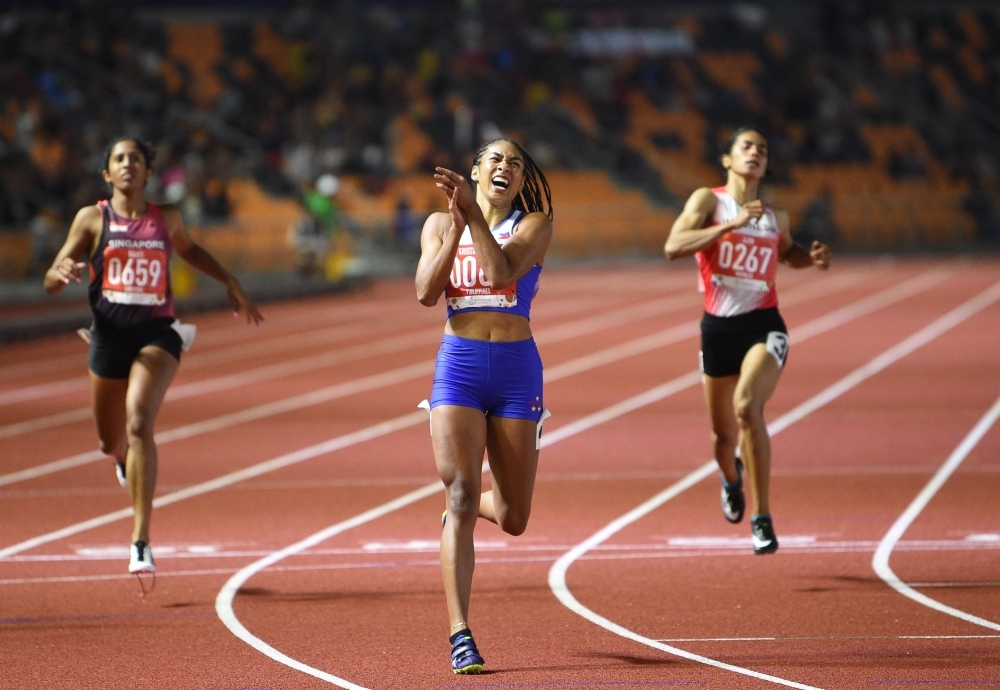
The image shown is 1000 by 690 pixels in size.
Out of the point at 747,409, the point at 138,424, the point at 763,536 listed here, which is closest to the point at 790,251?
the point at 747,409

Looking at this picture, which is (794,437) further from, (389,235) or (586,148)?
(586,148)

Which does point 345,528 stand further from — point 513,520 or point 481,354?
point 481,354

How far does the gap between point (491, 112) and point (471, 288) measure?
35.1m

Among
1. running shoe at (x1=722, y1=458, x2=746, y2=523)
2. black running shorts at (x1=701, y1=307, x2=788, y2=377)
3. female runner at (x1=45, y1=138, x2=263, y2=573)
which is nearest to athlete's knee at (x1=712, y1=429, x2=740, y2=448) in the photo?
running shoe at (x1=722, y1=458, x2=746, y2=523)

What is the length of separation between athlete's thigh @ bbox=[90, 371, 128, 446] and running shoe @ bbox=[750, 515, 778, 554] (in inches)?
121

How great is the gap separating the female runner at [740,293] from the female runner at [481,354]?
2255 mm

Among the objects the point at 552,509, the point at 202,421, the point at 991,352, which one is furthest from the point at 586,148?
the point at 552,509

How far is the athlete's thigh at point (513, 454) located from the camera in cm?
629

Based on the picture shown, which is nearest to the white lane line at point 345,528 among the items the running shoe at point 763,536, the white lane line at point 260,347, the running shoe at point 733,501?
the running shoe at point 733,501

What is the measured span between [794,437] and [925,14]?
126ft

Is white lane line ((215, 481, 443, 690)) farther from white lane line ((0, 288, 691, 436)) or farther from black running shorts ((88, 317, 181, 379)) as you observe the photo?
white lane line ((0, 288, 691, 436))

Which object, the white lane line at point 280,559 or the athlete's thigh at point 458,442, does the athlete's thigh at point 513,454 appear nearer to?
the athlete's thigh at point 458,442

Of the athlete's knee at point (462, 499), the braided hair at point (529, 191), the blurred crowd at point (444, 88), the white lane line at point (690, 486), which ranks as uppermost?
the blurred crowd at point (444, 88)

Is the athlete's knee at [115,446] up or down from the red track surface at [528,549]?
up
